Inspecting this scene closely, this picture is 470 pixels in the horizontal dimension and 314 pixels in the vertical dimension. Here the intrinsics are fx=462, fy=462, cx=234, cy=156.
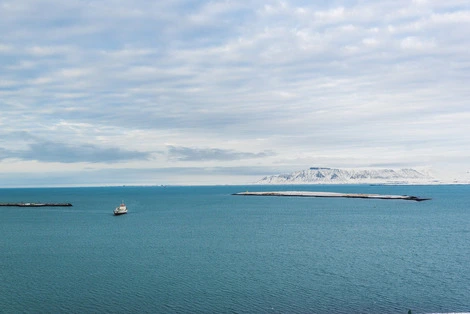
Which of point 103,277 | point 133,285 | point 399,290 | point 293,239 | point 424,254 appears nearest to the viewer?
point 399,290

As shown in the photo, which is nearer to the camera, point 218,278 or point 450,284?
point 450,284

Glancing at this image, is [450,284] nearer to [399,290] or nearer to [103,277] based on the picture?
[399,290]

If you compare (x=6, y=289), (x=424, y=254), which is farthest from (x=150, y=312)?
(x=424, y=254)

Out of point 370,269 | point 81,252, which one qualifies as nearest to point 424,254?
point 370,269

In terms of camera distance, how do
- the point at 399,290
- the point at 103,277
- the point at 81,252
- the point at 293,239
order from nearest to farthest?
the point at 399,290
the point at 103,277
the point at 81,252
the point at 293,239

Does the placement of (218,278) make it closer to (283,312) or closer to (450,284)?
(283,312)

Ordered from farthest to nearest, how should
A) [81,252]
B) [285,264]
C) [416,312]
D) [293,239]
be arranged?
[293,239]
[81,252]
[285,264]
[416,312]

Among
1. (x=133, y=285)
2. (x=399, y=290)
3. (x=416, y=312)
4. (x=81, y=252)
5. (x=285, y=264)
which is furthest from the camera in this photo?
(x=81, y=252)

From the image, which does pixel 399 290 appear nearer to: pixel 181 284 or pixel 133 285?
pixel 181 284

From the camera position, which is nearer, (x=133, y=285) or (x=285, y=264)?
(x=133, y=285)
